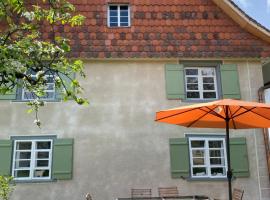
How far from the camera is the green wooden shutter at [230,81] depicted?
36.4ft

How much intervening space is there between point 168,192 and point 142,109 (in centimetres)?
246

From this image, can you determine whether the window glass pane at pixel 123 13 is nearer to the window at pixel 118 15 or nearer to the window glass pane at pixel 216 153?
the window at pixel 118 15

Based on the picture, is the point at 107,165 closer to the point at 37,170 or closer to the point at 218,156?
the point at 37,170

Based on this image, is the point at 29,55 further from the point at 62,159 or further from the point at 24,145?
the point at 24,145

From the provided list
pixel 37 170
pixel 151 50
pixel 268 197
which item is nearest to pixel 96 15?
pixel 151 50

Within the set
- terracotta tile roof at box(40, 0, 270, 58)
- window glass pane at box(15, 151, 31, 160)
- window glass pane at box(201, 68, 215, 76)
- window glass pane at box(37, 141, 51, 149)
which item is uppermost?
terracotta tile roof at box(40, 0, 270, 58)

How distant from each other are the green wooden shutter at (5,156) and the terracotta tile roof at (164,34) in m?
3.17

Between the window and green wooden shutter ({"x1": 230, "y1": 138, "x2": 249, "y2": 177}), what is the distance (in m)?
4.89

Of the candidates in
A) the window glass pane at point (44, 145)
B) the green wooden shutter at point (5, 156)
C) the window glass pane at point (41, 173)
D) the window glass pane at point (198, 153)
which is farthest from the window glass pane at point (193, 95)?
the green wooden shutter at point (5, 156)

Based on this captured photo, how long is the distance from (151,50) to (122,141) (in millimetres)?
2847

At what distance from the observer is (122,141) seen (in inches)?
416

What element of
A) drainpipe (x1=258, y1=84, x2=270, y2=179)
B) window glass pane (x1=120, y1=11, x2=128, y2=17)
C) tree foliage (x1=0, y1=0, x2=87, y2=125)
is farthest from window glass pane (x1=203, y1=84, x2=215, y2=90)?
tree foliage (x1=0, y1=0, x2=87, y2=125)

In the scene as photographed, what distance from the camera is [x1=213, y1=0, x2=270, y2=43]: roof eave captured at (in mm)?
11453

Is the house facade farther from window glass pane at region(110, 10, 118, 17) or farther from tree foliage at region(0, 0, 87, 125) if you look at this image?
tree foliage at region(0, 0, 87, 125)
